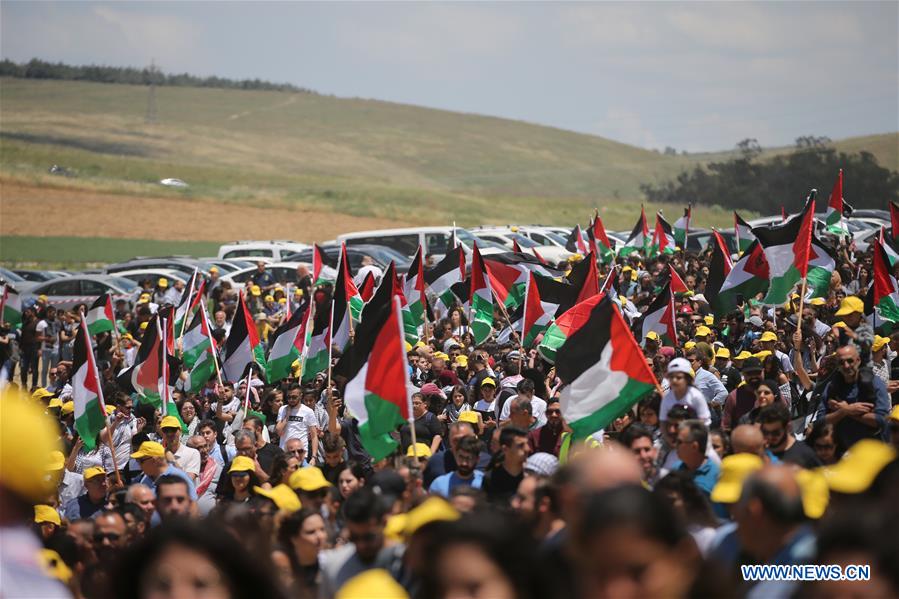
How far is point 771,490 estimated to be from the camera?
4297 millimetres

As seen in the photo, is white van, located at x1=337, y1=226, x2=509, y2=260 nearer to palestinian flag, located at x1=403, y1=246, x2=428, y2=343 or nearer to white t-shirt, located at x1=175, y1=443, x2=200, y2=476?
palestinian flag, located at x1=403, y1=246, x2=428, y2=343

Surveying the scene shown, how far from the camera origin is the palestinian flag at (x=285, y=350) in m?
14.1

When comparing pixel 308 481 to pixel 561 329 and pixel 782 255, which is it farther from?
pixel 782 255

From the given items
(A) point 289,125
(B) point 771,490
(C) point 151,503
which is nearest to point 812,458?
(B) point 771,490

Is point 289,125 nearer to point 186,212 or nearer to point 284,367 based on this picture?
point 186,212

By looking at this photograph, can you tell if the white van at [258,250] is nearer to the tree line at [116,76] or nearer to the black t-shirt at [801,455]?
the black t-shirt at [801,455]

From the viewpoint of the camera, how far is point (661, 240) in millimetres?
25531

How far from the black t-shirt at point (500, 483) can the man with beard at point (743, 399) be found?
2.71 metres

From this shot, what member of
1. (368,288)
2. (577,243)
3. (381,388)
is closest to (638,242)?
(577,243)

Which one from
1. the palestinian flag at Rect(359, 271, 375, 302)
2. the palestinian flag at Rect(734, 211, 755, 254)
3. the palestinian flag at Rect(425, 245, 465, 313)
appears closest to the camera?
the palestinian flag at Rect(359, 271, 375, 302)

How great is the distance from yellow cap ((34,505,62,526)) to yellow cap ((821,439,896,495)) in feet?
18.2

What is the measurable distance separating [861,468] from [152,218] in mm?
60440

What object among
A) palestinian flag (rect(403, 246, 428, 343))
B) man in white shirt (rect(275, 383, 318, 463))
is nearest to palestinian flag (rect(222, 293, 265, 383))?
palestinian flag (rect(403, 246, 428, 343))

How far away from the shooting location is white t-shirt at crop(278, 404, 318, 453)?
11.7 meters
